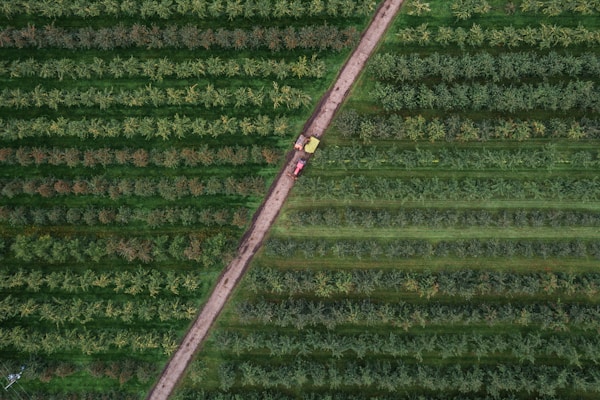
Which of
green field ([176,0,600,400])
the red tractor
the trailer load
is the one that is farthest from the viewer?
the trailer load

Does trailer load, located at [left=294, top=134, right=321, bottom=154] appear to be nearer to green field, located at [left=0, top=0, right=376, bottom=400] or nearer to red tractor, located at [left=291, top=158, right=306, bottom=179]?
red tractor, located at [left=291, top=158, right=306, bottom=179]

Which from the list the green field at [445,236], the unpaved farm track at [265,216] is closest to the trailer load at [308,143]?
the unpaved farm track at [265,216]

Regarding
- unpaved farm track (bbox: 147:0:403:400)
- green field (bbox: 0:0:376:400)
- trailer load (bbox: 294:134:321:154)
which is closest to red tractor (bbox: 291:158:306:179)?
unpaved farm track (bbox: 147:0:403:400)

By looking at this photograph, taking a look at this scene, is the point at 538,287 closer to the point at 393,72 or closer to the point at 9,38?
the point at 393,72

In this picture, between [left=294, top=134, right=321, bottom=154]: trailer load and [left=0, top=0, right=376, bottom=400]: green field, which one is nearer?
[left=0, top=0, right=376, bottom=400]: green field

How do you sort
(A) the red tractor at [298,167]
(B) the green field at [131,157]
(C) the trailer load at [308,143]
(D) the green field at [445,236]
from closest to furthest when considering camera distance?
1. (D) the green field at [445,236]
2. (B) the green field at [131,157]
3. (A) the red tractor at [298,167]
4. (C) the trailer load at [308,143]

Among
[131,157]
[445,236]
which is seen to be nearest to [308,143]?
[445,236]

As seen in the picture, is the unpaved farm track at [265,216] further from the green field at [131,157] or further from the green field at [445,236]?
the green field at [445,236]

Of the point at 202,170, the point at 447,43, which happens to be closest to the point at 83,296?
the point at 202,170
